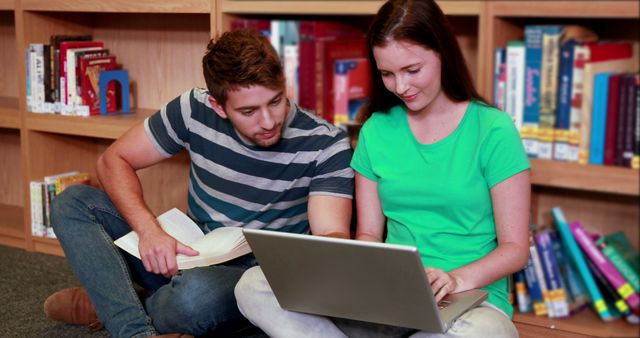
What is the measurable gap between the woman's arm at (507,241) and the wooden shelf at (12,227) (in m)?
1.69

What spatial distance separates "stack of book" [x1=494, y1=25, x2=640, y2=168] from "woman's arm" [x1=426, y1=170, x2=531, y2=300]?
239mm

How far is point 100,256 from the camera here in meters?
1.88

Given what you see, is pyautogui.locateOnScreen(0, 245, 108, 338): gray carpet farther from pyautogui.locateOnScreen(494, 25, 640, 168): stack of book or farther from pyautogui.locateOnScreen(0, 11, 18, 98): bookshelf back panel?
pyautogui.locateOnScreen(494, 25, 640, 168): stack of book

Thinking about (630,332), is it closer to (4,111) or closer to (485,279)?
(485,279)

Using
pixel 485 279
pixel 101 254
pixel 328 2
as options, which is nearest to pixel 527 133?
pixel 485 279

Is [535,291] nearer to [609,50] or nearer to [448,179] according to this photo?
[448,179]

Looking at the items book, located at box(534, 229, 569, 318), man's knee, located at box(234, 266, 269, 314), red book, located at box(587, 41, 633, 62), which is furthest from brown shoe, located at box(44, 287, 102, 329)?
red book, located at box(587, 41, 633, 62)

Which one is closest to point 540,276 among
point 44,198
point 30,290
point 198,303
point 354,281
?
point 354,281

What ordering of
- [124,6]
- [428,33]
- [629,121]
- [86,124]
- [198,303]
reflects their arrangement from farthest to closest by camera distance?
1. [86,124]
2. [124,6]
3. [198,303]
4. [629,121]
5. [428,33]

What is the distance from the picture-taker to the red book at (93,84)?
8.43ft

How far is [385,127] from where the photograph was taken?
1721 mm

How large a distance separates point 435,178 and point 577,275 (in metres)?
0.42

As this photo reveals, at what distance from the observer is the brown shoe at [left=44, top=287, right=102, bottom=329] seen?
201 centimetres

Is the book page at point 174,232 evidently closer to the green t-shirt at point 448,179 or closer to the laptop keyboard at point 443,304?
the green t-shirt at point 448,179
